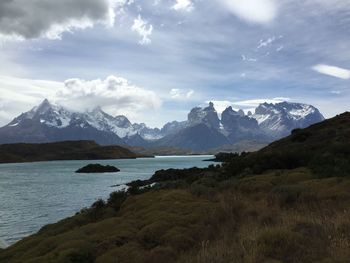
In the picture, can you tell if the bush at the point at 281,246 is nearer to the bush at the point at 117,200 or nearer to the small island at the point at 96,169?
the bush at the point at 117,200

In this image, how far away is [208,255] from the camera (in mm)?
11867

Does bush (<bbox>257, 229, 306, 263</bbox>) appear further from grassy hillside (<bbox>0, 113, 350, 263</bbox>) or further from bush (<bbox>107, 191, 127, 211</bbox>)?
bush (<bbox>107, 191, 127, 211</bbox>)

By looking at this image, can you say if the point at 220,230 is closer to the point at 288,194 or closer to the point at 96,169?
the point at 288,194

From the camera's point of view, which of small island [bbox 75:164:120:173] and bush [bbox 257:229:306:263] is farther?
small island [bbox 75:164:120:173]

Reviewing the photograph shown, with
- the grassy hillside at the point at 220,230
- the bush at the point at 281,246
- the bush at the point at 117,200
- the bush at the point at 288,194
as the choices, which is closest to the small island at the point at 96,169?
the bush at the point at 117,200

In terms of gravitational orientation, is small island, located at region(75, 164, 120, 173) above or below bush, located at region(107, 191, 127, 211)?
below

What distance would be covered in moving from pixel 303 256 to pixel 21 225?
145ft

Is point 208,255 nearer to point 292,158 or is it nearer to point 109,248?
point 109,248

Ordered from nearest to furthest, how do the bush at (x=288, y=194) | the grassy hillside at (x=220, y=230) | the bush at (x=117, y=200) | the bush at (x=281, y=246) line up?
the bush at (x=281, y=246), the grassy hillside at (x=220, y=230), the bush at (x=288, y=194), the bush at (x=117, y=200)

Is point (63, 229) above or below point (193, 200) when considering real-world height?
below

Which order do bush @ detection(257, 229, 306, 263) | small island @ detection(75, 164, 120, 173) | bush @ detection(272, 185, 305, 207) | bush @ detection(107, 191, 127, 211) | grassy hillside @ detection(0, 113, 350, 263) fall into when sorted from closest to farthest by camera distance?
bush @ detection(257, 229, 306, 263) < grassy hillside @ detection(0, 113, 350, 263) < bush @ detection(272, 185, 305, 207) < bush @ detection(107, 191, 127, 211) < small island @ detection(75, 164, 120, 173)

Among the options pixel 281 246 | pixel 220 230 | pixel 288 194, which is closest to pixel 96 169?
pixel 288 194

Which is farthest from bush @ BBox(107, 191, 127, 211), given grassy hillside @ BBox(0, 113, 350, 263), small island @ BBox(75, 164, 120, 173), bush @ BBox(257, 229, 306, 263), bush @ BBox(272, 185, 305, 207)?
small island @ BBox(75, 164, 120, 173)

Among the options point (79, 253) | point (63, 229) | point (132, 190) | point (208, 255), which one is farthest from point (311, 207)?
point (132, 190)
